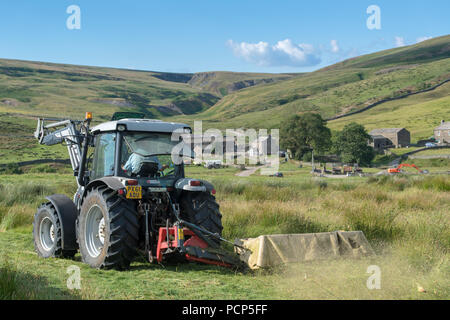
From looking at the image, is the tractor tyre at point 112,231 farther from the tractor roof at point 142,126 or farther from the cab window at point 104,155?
the tractor roof at point 142,126

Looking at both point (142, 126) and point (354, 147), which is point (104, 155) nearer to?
point (142, 126)

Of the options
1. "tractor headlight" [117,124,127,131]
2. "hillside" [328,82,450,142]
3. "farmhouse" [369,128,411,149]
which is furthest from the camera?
"hillside" [328,82,450,142]

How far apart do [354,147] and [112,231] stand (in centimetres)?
8992

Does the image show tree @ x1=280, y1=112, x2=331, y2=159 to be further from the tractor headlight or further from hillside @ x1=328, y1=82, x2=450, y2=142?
the tractor headlight

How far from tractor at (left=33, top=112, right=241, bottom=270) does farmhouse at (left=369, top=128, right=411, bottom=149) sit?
107420 millimetres

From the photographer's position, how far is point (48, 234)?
919cm

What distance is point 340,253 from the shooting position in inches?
305

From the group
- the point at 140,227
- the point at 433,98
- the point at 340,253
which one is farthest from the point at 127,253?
the point at 433,98

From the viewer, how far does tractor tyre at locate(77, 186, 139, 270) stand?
7129 mm

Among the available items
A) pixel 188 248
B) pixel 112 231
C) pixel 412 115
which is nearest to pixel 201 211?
pixel 188 248

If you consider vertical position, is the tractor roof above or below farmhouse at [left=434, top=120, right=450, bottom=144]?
below

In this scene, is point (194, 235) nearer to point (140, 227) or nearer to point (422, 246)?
point (140, 227)

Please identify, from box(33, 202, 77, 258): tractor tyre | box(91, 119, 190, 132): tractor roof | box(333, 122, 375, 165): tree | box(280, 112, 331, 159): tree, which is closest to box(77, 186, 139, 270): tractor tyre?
box(33, 202, 77, 258): tractor tyre
